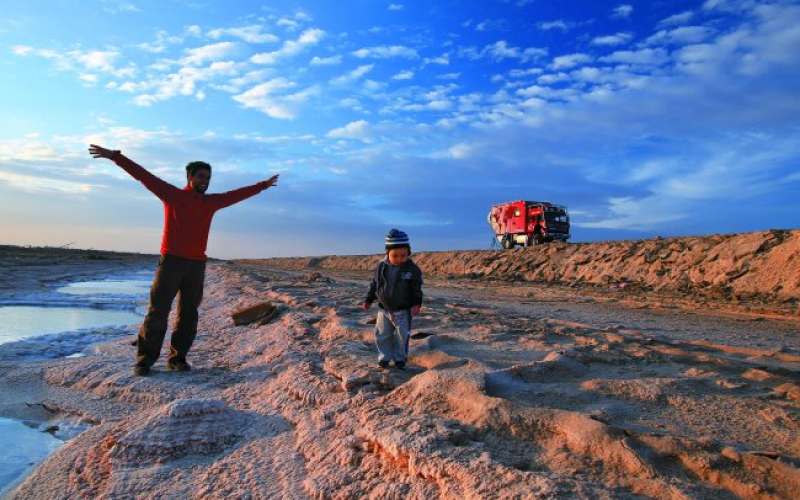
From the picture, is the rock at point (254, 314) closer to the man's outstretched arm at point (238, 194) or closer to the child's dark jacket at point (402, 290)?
the man's outstretched arm at point (238, 194)

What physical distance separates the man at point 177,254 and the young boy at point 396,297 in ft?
5.51

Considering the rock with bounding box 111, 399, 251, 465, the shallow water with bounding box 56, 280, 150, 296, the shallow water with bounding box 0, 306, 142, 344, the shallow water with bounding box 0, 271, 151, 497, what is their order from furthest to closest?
the shallow water with bounding box 56, 280, 150, 296 → the shallow water with bounding box 0, 306, 142, 344 → the shallow water with bounding box 0, 271, 151, 497 → the rock with bounding box 111, 399, 251, 465

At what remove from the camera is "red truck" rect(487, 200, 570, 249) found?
27.3 m

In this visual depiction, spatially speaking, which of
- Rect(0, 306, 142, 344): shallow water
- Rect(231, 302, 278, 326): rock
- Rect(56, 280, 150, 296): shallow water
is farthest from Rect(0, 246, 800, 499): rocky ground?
Rect(56, 280, 150, 296): shallow water

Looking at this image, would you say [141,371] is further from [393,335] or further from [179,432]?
[393,335]

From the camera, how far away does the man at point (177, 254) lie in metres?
4.57

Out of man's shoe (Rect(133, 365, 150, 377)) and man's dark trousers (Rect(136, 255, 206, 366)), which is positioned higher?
man's dark trousers (Rect(136, 255, 206, 366))

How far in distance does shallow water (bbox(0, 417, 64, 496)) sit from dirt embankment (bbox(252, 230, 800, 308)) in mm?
10905

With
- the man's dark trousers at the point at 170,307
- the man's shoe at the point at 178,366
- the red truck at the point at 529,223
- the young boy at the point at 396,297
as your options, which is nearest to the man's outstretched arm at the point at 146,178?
the man's dark trousers at the point at 170,307

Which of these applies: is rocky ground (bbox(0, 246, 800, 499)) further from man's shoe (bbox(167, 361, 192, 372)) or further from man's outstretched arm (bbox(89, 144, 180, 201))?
man's outstretched arm (bbox(89, 144, 180, 201))

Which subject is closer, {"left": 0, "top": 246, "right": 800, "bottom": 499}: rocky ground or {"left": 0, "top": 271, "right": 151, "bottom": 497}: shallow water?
{"left": 0, "top": 246, "right": 800, "bottom": 499}: rocky ground

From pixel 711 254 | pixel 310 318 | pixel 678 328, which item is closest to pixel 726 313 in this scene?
pixel 678 328

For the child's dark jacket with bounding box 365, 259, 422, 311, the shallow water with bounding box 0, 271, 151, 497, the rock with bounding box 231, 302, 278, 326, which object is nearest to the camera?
the shallow water with bounding box 0, 271, 151, 497

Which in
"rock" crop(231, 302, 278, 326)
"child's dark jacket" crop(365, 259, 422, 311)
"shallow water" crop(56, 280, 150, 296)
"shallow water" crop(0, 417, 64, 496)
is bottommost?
"shallow water" crop(0, 417, 64, 496)
